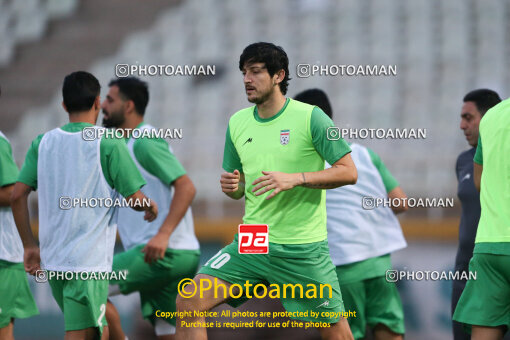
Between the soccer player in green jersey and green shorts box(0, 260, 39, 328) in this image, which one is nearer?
the soccer player in green jersey

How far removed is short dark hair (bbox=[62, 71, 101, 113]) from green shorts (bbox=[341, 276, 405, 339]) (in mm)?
2189

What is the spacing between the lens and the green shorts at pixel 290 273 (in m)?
4.26

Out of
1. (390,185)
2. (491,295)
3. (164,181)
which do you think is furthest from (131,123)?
(491,295)

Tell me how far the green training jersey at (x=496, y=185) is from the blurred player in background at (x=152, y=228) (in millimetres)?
2110

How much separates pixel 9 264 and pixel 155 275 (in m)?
0.97

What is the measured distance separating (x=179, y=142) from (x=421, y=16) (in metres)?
4.77

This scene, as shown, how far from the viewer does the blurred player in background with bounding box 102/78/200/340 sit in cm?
535

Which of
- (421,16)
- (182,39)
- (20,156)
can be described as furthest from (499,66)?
(20,156)

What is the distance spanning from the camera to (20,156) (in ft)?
32.1

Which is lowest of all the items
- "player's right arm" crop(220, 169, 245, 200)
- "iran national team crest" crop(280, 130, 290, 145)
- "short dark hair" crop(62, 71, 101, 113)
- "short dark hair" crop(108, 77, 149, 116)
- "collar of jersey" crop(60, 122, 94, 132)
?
"player's right arm" crop(220, 169, 245, 200)

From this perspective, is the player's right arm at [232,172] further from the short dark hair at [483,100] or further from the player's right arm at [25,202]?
the short dark hair at [483,100]

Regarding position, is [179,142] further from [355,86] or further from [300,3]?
[300,3]

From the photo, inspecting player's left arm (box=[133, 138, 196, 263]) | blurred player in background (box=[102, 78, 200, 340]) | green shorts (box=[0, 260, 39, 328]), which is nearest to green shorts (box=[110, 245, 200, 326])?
blurred player in background (box=[102, 78, 200, 340])

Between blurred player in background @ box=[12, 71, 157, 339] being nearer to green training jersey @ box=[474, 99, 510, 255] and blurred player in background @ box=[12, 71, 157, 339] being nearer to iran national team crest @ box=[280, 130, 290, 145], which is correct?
iran national team crest @ box=[280, 130, 290, 145]
